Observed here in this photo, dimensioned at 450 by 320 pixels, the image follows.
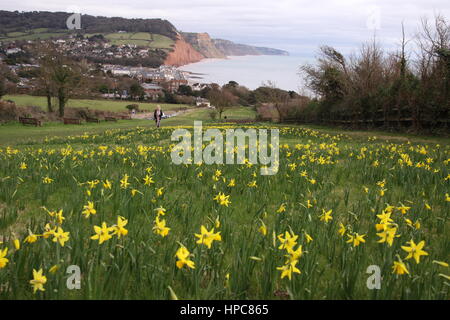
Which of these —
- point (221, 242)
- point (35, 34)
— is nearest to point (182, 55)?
point (35, 34)

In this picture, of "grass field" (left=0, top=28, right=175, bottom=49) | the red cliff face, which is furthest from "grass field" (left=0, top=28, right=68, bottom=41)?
the red cliff face

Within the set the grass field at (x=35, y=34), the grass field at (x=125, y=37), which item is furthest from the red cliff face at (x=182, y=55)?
the grass field at (x=35, y=34)

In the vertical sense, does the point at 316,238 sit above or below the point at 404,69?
below

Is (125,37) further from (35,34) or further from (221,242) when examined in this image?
(221,242)

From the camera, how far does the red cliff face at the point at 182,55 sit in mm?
90838

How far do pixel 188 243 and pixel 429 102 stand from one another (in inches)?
757

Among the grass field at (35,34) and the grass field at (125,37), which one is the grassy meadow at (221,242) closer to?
the grass field at (125,37)

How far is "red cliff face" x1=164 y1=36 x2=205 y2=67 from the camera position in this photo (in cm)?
9084

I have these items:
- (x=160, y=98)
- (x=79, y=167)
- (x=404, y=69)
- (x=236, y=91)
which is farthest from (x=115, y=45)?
(x=79, y=167)

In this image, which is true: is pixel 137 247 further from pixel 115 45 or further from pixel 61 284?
pixel 115 45

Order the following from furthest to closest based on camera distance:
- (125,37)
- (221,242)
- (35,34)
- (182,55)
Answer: (125,37)
(35,34)
(182,55)
(221,242)

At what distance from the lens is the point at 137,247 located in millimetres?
2309

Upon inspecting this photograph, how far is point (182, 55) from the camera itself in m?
108

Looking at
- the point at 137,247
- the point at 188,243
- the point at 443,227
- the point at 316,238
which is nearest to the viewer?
the point at 137,247
